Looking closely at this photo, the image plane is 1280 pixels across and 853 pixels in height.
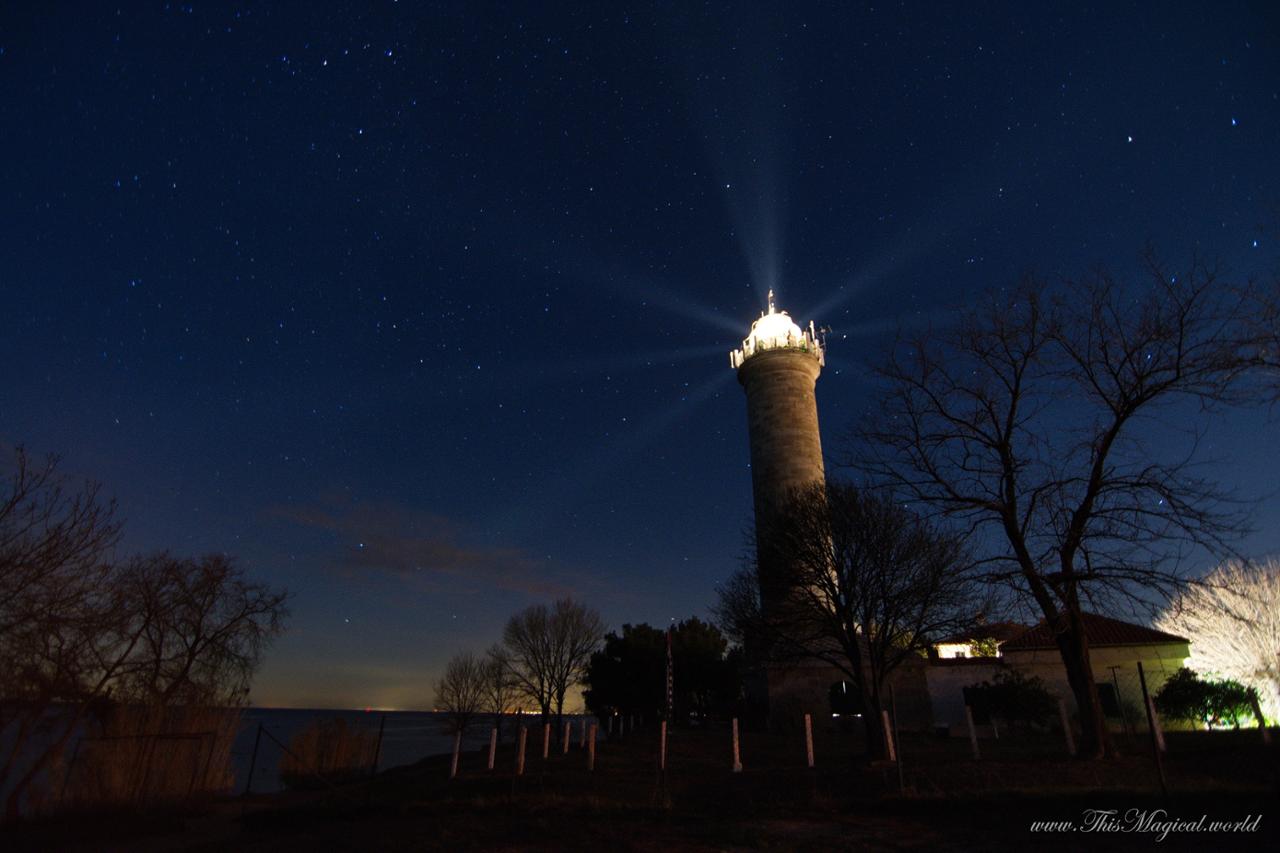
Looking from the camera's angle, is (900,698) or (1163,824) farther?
(900,698)

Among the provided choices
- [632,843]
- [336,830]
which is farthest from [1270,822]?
[336,830]

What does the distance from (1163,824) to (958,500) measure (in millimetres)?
8782

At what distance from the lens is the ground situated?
9727mm

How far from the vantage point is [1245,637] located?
34.1 meters

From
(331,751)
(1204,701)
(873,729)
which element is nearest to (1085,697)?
(873,729)

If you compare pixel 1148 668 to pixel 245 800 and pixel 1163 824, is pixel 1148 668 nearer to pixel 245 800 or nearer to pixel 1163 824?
pixel 1163 824

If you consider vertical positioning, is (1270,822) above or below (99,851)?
above

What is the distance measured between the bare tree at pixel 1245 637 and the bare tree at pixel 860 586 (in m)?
19.2

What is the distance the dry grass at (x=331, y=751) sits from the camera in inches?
941

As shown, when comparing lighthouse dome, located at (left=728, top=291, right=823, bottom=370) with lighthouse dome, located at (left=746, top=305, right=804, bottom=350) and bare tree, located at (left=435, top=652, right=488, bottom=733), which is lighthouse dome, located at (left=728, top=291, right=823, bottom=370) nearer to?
lighthouse dome, located at (left=746, top=305, right=804, bottom=350)

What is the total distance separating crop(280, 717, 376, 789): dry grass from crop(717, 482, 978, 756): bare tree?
46.9 feet

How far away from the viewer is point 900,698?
107 ft

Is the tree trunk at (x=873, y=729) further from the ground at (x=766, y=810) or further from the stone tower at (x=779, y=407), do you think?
the stone tower at (x=779, y=407)

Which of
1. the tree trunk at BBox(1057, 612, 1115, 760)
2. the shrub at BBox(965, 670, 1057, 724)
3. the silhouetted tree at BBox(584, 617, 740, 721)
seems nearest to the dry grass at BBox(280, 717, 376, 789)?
the silhouetted tree at BBox(584, 617, 740, 721)
